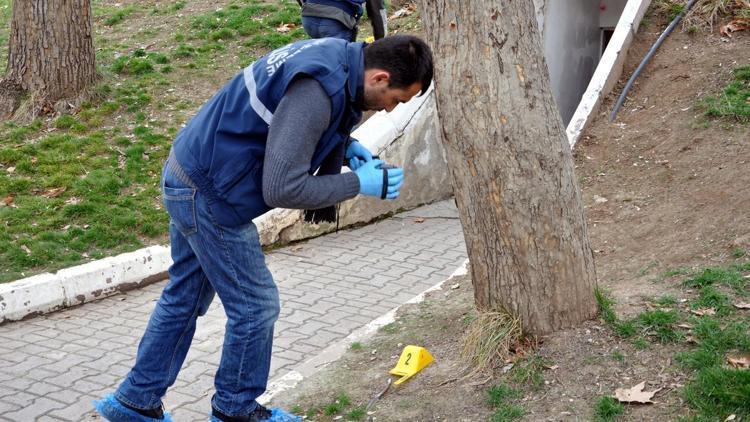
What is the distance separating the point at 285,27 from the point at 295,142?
27.0 feet

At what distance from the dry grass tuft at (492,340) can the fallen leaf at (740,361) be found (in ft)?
3.05

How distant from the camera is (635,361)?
157 inches

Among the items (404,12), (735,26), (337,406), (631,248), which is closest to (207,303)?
(337,406)

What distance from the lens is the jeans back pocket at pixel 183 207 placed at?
3.65 meters

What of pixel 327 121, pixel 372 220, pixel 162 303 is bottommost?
pixel 372 220

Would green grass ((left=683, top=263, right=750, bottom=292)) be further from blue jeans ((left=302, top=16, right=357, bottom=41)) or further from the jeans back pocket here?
blue jeans ((left=302, top=16, right=357, bottom=41))

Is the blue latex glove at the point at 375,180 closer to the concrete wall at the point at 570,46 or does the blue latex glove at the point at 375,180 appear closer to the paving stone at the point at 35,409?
the paving stone at the point at 35,409

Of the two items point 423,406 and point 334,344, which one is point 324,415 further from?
point 334,344

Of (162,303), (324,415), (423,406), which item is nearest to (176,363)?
(162,303)

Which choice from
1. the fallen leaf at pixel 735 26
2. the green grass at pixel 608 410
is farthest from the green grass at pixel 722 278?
the fallen leaf at pixel 735 26

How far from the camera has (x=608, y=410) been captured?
370 centimetres

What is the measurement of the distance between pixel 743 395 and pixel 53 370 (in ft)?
11.9

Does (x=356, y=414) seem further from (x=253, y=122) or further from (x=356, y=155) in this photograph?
(x=253, y=122)

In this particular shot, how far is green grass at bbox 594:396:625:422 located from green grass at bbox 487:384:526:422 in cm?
32
